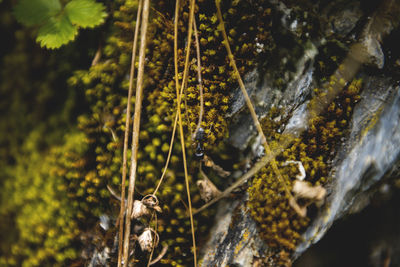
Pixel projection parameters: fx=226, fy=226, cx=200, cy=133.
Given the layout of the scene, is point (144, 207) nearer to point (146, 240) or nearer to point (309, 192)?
point (146, 240)

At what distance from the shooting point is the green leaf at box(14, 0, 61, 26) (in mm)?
1569

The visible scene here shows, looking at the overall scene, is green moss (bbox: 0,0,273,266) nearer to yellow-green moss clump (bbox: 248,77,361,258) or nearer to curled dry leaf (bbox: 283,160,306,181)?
yellow-green moss clump (bbox: 248,77,361,258)

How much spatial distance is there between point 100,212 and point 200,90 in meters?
1.12

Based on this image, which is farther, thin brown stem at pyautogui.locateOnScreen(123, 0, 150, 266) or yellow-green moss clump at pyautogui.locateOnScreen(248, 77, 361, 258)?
yellow-green moss clump at pyautogui.locateOnScreen(248, 77, 361, 258)

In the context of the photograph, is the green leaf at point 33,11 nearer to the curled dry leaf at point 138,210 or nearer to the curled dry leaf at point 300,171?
the curled dry leaf at point 138,210

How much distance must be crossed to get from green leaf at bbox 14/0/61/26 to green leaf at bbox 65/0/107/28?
0.13 metres

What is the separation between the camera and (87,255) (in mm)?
1635

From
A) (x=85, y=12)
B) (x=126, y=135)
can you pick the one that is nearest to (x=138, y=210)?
(x=126, y=135)

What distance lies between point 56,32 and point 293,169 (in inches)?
73.4

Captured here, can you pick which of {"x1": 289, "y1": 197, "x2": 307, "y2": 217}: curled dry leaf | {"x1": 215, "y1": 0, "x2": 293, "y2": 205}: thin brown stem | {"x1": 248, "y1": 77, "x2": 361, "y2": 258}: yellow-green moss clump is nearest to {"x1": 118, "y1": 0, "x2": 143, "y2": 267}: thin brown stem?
{"x1": 215, "y1": 0, "x2": 293, "y2": 205}: thin brown stem

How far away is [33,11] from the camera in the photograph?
1584mm

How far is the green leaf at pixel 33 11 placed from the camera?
1569 mm

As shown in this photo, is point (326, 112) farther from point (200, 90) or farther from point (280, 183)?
point (200, 90)

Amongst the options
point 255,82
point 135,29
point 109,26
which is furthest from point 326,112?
point 109,26
